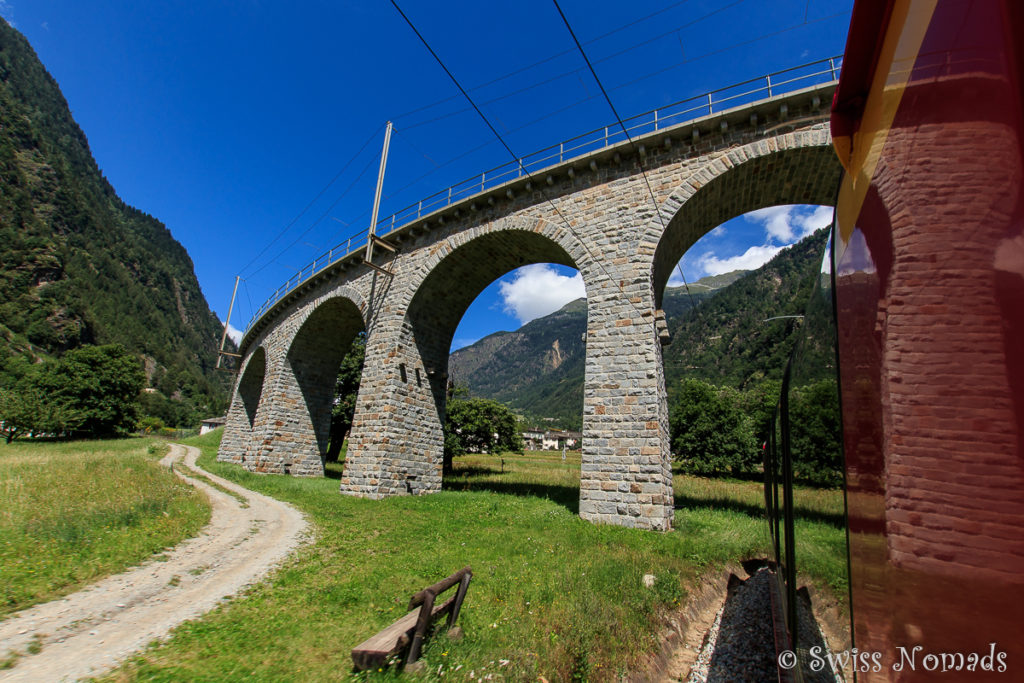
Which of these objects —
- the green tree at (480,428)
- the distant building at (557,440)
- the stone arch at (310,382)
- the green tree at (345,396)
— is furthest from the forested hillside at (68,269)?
the distant building at (557,440)

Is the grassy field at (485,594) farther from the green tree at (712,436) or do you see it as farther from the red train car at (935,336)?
the green tree at (712,436)

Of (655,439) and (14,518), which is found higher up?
(655,439)

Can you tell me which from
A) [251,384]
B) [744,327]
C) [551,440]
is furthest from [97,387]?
[744,327]

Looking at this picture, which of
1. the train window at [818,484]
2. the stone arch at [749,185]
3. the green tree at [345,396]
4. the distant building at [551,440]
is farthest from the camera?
the distant building at [551,440]

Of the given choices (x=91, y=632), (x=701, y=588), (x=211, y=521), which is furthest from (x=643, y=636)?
(x=211, y=521)

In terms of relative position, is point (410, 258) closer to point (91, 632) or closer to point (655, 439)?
point (655, 439)

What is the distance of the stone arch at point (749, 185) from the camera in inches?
393

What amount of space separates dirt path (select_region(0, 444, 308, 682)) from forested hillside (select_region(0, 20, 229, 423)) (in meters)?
59.9

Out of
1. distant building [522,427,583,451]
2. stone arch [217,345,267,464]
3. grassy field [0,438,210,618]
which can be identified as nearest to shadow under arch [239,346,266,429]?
stone arch [217,345,267,464]

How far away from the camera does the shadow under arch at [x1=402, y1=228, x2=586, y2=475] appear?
566 inches

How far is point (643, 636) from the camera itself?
16.0ft

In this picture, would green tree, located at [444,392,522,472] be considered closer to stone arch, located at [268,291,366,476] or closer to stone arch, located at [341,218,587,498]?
stone arch, located at [268,291,366,476]

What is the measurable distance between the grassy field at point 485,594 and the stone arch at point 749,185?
6671 mm

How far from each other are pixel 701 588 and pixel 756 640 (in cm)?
121
